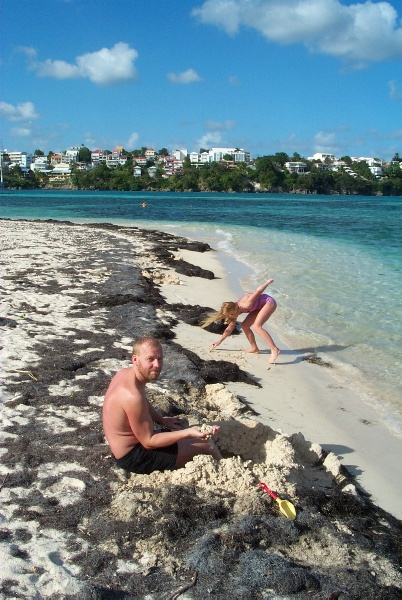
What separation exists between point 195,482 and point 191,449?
27 cm

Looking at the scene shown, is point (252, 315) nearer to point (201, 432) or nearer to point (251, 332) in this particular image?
point (251, 332)

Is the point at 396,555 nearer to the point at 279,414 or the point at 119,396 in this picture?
the point at 119,396

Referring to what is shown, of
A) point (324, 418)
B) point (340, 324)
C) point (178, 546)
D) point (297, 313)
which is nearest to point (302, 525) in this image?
point (178, 546)

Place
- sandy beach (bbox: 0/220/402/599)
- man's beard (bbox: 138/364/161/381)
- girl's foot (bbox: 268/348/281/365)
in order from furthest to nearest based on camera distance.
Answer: girl's foot (bbox: 268/348/281/365) < man's beard (bbox: 138/364/161/381) < sandy beach (bbox: 0/220/402/599)

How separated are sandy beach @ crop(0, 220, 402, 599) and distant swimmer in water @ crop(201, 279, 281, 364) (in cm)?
20

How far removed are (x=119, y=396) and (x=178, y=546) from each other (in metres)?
1.07

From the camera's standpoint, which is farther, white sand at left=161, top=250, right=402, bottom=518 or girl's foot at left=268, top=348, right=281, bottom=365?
girl's foot at left=268, top=348, right=281, bottom=365

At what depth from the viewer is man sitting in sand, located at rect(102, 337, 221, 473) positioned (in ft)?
12.8

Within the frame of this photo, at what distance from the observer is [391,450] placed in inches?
201

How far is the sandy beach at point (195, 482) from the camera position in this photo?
3.09 metres

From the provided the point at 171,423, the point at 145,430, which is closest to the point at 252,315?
the point at 171,423

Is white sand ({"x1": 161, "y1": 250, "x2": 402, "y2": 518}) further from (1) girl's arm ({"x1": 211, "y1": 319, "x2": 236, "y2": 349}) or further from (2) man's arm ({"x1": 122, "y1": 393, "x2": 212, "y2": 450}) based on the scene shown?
(2) man's arm ({"x1": 122, "y1": 393, "x2": 212, "y2": 450})

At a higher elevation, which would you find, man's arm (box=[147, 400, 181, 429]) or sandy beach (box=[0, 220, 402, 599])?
man's arm (box=[147, 400, 181, 429])

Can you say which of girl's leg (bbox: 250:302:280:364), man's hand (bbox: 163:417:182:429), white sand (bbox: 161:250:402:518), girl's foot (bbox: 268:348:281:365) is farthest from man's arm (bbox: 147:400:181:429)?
girl's leg (bbox: 250:302:280:364)
